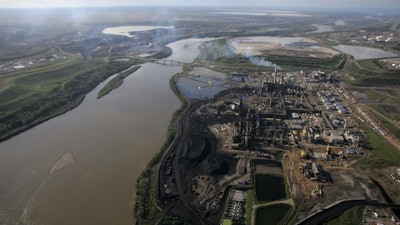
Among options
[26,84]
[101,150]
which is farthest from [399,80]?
[26,84]

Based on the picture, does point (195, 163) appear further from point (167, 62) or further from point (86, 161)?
point (167, 62)

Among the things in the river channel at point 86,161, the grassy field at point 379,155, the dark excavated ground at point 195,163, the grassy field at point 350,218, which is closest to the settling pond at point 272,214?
the grassy field at point 350,218

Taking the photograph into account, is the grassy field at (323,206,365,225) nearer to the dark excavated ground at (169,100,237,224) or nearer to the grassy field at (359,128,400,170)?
the grassy field at (359,128,400,170)

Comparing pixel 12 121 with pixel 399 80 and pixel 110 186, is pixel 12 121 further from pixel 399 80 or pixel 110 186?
pixel 399 80

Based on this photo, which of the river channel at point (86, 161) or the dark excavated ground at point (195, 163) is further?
the river channel at point (86, 161)

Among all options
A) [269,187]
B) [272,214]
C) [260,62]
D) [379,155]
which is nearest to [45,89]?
[269,187]

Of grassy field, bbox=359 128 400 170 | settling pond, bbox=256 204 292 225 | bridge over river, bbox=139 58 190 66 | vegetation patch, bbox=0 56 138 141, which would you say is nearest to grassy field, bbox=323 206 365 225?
settling pond, bbox=256 204 292 225

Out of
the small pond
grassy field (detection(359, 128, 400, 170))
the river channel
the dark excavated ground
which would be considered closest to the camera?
the dark excavated ground

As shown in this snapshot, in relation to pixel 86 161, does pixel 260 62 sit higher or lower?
higher

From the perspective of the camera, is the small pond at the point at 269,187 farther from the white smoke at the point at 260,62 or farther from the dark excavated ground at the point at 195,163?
the white smoke at the point at 260,62

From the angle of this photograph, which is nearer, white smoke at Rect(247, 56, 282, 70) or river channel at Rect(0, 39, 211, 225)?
river channel at Rect(0, 39, 211, 225)
